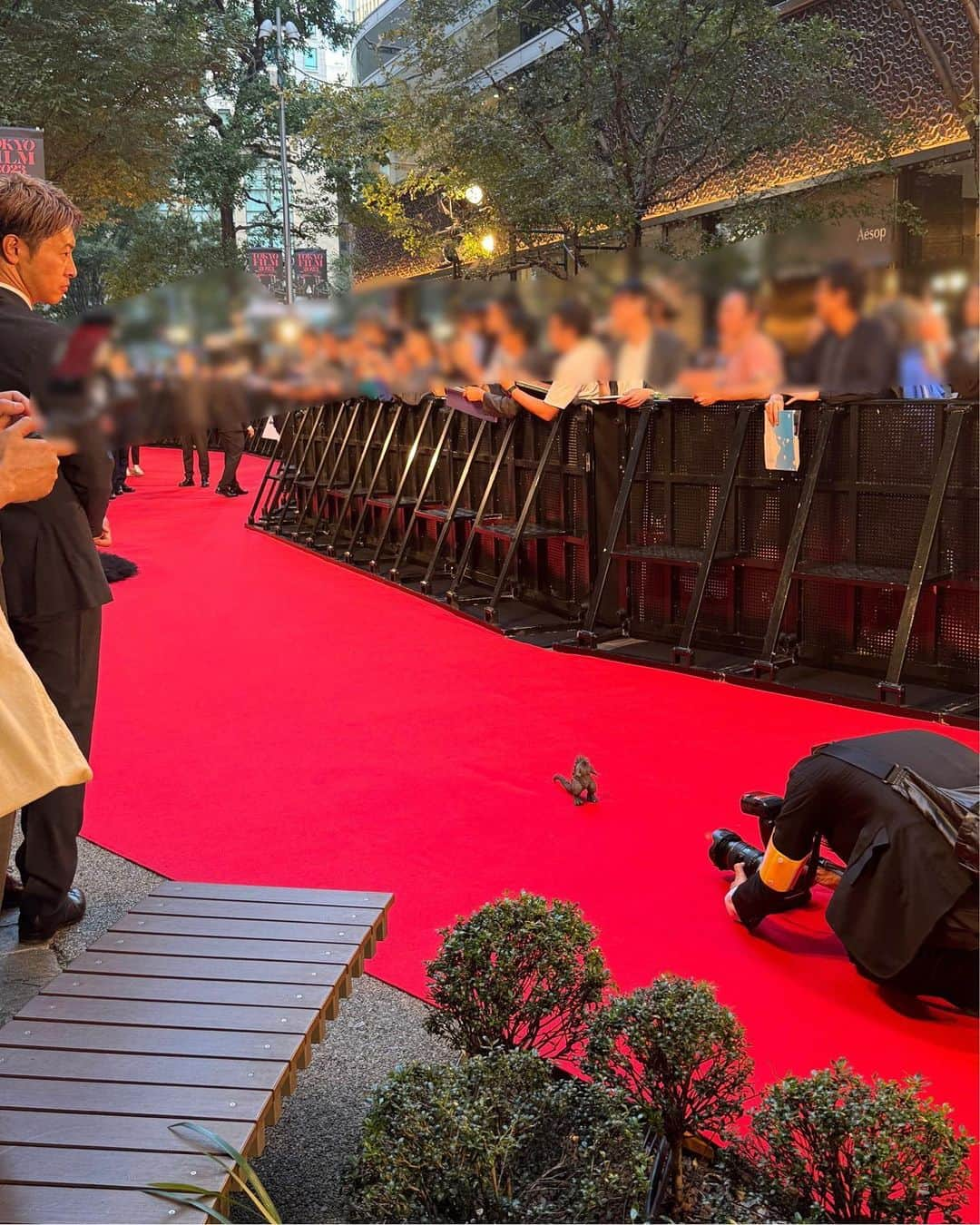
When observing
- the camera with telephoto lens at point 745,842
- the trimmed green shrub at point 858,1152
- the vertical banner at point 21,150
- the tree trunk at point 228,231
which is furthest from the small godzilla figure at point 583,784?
the tree trunk at point 228,231

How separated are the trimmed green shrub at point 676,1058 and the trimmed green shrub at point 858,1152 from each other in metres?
0.17

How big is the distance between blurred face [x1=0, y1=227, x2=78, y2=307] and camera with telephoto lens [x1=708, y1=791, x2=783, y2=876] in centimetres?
246

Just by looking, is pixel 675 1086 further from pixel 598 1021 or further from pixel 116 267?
pixel 116 267

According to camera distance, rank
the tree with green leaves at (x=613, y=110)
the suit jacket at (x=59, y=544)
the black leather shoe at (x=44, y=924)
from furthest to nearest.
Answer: the tree with green leaves at (x=613, y=110), the black leather shoe at (x=44, y=924), the suit jacket at (x=59, y=544)

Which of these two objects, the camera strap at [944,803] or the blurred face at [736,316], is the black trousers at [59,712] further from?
the blurred face at [736,316]

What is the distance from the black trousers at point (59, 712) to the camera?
337 cm

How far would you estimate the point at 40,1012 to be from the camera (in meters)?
2.46

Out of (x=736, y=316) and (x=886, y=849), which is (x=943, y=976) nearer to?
(x=886, y=849)

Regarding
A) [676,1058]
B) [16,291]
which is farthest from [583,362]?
[16,291]

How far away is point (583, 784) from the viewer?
452 cm

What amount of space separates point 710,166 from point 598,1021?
400 inches

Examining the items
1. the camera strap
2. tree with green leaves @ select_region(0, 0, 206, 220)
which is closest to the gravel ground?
the camera strap

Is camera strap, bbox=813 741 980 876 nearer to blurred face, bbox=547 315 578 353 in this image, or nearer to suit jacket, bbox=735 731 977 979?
suit jacket, bbox=735 731 977 979

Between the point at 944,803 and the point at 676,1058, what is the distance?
3.55 feet
